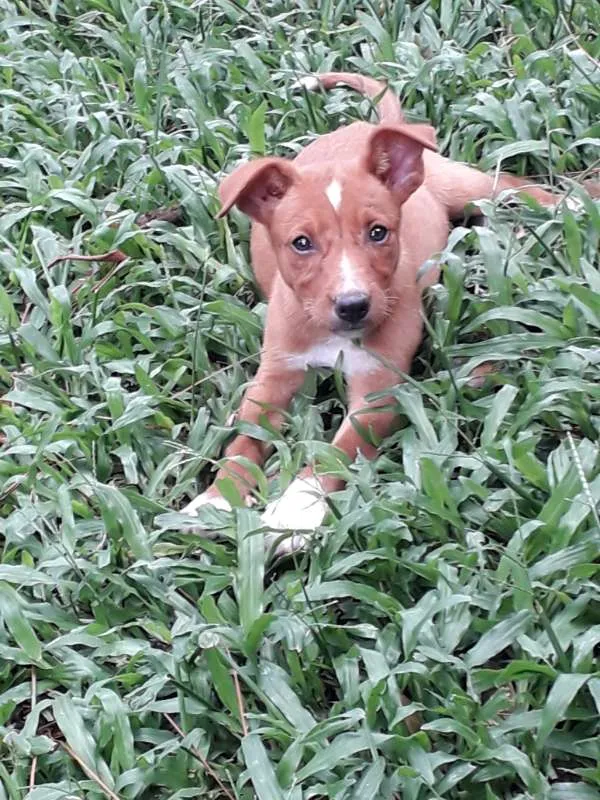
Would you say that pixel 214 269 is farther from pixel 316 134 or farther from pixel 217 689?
A: pixel 217 689

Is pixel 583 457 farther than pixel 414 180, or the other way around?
pixel 414 180

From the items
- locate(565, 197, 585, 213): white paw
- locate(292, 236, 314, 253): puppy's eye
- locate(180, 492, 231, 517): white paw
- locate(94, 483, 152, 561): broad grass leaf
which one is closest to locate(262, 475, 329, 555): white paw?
locate(180, 492, 231, 517): white paw

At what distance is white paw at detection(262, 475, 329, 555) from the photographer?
11.9 ft

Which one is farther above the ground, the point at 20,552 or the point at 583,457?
the point at 583,457

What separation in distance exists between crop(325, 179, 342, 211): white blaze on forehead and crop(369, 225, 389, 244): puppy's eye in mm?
130

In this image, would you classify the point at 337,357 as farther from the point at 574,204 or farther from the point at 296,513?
the point at 574,204

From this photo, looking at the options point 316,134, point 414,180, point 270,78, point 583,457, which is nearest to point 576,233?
point 414,180

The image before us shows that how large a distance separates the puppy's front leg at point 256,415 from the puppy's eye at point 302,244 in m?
0.46

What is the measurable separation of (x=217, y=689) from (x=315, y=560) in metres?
0.48

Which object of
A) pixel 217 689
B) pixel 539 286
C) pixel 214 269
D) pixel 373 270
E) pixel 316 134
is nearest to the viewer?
pixel 217 689

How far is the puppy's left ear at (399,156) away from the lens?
3.87m

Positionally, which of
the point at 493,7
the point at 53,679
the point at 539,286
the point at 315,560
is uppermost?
the point at 493,7

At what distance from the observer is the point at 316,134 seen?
5406mm

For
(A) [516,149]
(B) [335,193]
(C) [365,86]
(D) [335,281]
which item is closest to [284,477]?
(D) [335,281]
